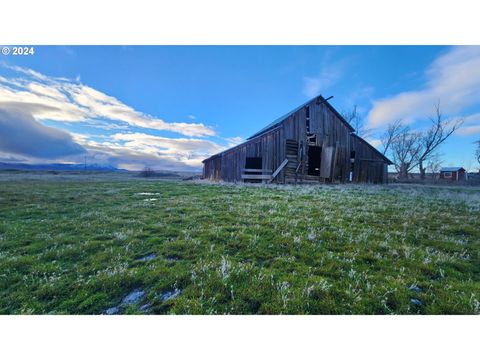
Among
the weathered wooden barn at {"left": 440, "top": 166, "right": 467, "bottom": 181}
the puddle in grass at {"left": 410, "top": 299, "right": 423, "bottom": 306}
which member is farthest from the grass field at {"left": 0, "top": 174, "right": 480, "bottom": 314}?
the weathered wooden barn at {"left": 440, "top": 166, "right": 467, "bottom": 181}

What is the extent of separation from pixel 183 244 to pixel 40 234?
506 cm

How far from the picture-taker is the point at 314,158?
27672 millimetres

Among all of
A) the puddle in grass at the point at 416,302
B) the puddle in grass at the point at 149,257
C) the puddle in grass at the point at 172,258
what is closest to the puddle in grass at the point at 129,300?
the puddle in grass at the point at 172,258

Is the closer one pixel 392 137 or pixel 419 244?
pixel 419 244

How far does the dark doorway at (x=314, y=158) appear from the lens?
26956 mm

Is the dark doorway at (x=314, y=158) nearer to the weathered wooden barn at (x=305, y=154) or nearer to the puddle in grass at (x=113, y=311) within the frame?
the weathered wooden barn at (x=305, y=154)

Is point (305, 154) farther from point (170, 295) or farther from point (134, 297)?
point (134, 297)

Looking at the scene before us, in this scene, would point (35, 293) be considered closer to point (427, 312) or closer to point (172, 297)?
point (172, 297)

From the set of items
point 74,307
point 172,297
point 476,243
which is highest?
point 476,243

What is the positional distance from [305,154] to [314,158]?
3.24m

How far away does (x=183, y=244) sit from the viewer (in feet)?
17.3

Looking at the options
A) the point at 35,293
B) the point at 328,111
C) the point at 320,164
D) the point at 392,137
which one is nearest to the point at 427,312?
the point at 35,293

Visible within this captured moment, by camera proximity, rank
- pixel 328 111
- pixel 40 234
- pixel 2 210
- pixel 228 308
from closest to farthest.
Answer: pixel 228 308, pixel 40 234, pixel 2 210, pixel 328 111

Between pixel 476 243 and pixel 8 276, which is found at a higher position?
pixel 476 243
